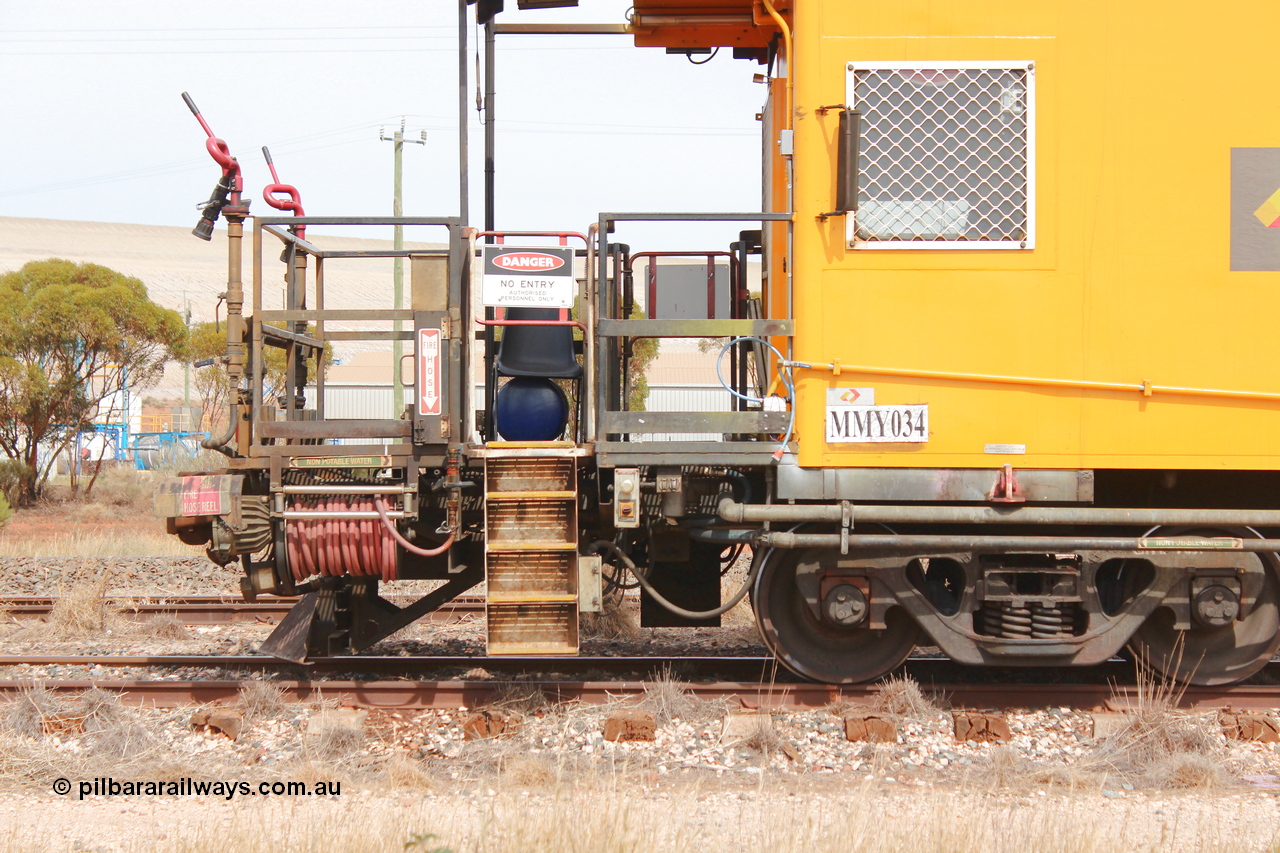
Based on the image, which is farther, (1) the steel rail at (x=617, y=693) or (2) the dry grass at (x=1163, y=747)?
(1) the steel rail at (x=617, y=693)

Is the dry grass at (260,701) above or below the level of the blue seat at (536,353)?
below

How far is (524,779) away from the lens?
4605 mm

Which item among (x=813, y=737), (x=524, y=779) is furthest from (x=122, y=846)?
(x=813, y=737)

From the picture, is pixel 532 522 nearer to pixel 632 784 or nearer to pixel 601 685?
pixel 601 685

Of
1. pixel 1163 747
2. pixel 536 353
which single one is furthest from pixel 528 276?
pixel 1163 747

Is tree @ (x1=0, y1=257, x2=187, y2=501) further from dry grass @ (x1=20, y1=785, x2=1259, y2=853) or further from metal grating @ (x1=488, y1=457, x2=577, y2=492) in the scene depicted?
dry grass @ (x1=20, y1=785, x2=1259, y2=853)

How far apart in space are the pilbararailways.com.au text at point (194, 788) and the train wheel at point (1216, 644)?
461cm

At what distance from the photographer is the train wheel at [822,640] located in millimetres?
5625

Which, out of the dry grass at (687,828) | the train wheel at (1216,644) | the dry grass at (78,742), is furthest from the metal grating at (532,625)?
the train wheel at (1216,644)

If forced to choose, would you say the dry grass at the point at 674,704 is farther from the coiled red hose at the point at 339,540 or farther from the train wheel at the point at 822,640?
the coiled red hose at the point at 339,540

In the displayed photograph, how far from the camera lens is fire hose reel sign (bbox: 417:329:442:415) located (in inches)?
215

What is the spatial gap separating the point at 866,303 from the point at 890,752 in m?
2.40

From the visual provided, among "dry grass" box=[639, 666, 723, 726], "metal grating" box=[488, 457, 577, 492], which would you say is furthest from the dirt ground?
"metal grating" box=[488, 457, 577, 492]

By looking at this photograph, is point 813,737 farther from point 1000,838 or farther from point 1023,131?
point 1023,131
